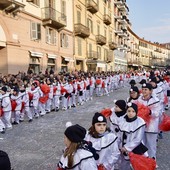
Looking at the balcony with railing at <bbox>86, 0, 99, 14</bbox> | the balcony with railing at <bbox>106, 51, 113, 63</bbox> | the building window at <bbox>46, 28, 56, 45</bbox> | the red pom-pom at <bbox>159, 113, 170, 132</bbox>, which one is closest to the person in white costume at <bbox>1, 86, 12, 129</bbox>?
the red pom-pom at <bbox>159, 113, 170, 132</bbox>

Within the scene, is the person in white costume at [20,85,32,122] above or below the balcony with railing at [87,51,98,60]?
below

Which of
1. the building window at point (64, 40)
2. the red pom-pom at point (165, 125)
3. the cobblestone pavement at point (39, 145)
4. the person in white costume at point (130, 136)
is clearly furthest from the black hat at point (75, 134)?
the building window at point (64, 40)

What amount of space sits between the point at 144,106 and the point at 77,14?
25821 millimetres

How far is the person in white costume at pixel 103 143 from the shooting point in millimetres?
3707

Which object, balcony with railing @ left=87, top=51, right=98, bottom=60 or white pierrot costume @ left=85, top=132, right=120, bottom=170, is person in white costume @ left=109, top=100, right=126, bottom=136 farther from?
balcony with railing @ left=87, top=51, right=98, bottom=60

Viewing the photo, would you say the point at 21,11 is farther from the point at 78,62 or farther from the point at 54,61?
the point at 78,62

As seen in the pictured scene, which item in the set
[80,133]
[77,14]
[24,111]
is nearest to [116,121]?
[80,133]

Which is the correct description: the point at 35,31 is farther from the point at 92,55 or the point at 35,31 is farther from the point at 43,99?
the point at 92,55

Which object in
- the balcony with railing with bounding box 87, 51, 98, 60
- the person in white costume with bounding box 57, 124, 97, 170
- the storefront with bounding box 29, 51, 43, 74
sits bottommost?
the person in white costume with bounding box 57, 124, 97, 170

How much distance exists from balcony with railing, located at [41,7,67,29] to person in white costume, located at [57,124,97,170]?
19883 mm

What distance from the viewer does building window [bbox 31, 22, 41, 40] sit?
2044cm

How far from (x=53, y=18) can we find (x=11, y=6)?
19.6 feet

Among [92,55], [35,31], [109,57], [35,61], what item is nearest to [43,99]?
[35,61]

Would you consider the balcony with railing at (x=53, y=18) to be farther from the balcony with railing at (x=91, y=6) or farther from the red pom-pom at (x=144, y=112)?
the red pom-pom at (x=144, y=112)
